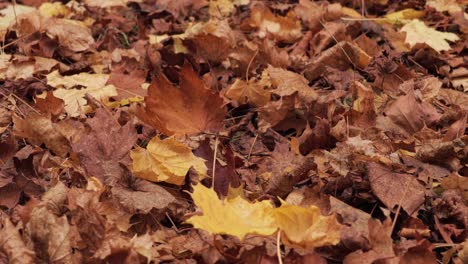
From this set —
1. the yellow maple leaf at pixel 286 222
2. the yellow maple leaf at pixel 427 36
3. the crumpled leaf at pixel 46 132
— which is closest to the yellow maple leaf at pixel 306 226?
the yellow maple leaf at pixel 286 222

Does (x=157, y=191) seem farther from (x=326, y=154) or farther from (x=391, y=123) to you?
(x=391, y=123)

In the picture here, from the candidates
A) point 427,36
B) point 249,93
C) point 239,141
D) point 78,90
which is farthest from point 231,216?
point 427,36

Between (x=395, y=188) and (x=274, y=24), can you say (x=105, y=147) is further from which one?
(x=274, y=24)

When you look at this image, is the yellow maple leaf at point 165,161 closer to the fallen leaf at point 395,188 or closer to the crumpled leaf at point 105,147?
the crumpled leaf at point 105,147

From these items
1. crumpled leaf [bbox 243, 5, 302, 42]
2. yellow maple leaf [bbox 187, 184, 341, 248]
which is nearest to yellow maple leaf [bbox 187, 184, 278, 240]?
yellow maple leaf [bbox 187, 184, 341, 248]

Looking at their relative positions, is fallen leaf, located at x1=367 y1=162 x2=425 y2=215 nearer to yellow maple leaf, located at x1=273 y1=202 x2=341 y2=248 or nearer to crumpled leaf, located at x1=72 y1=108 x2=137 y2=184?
yellow maple leaf, located at x1=273 y1=202 x2=341 y2=248

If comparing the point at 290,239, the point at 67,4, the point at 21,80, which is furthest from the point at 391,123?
the point at 67,4
